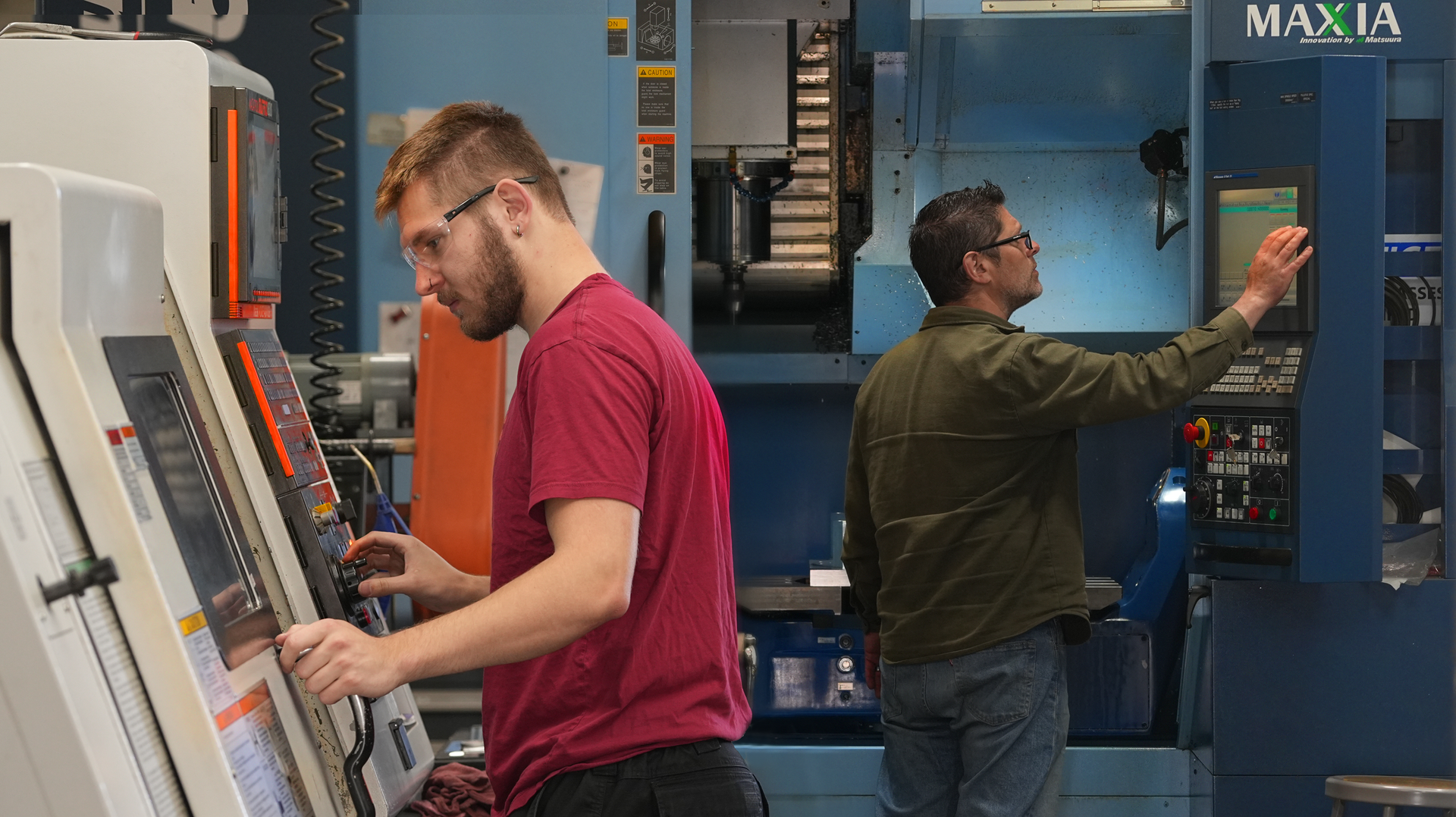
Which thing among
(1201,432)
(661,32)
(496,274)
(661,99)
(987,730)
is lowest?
(987,730)

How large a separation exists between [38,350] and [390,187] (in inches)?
19.7

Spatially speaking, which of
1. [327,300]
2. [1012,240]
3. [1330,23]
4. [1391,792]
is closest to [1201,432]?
[1012,240]

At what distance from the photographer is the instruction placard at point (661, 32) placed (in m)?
2.96

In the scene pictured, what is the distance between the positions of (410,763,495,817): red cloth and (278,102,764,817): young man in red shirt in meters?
0.61

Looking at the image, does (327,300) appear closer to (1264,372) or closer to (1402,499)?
(1264,372)

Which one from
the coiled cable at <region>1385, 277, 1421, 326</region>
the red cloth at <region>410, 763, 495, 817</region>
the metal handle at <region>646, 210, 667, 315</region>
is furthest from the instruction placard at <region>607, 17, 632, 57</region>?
the coiled cable at <region>1385, 277, 1421, 326</region>

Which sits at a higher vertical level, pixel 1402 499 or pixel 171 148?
pixel 171 148

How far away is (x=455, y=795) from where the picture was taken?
203 centimetres

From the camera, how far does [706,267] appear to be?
3.74m

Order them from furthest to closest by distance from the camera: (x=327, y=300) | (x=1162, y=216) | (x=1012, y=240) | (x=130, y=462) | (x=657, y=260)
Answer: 1. (x=1162, y=216)
2. (x=657, y=260)
3. (x=327, y=300)
4. (x=1012, y=240)
5. (x=130, y=462)

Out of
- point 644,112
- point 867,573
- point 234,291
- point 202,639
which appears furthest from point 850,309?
point 202,639

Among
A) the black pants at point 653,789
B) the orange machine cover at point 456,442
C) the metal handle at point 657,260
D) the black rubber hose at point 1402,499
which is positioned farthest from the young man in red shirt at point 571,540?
the black rubber hose at point 1402,499

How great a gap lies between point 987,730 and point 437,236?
4.54 ft

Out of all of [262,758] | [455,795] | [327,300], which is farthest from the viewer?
[327,300]
